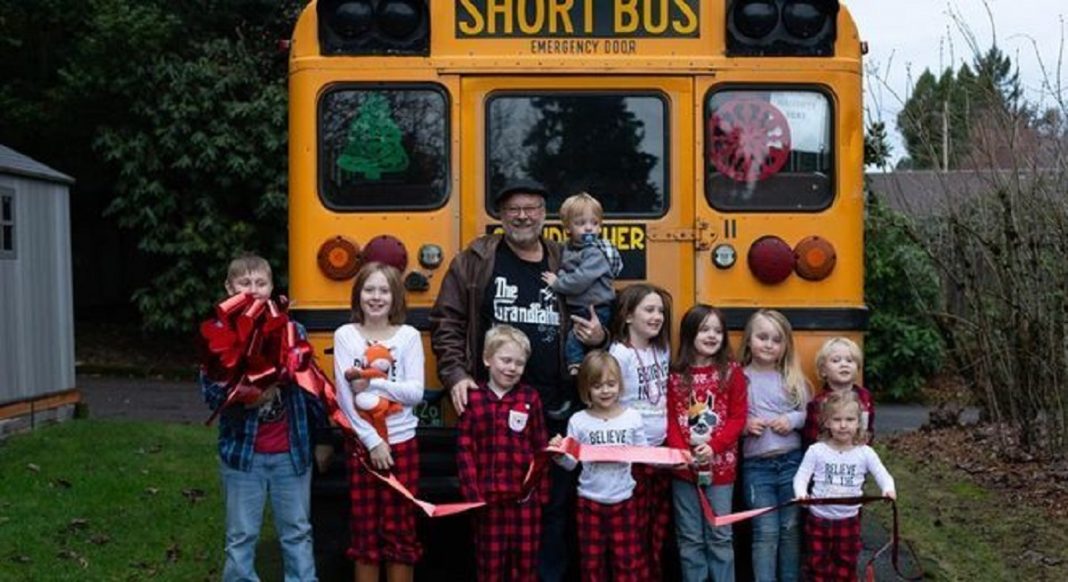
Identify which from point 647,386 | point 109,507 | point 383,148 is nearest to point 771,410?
point 647,386

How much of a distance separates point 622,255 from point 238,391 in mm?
1788

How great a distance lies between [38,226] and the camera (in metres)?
11.6

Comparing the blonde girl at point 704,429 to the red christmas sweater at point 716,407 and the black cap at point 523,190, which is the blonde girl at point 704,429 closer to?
the red christmas sweater at point 716,407

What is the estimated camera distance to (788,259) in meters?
5.50

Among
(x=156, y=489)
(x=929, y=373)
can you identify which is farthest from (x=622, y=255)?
(x=929, y=373)

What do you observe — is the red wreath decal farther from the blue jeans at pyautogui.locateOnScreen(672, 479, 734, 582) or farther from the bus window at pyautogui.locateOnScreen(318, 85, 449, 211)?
the blue jeans at pyautogui.locateOnScreen(672, 479, 734, 582)

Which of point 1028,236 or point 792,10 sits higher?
point 792,10

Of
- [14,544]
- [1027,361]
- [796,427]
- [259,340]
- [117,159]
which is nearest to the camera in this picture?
[259,340]

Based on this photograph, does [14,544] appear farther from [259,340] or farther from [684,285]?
[684,285]

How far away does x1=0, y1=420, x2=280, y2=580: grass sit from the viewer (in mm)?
6492

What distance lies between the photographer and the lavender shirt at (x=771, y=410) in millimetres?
5262

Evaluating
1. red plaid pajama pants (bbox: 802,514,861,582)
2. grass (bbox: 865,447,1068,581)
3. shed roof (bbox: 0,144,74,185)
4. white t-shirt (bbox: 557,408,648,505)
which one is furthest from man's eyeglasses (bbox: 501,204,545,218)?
shed roof (bbox: 0,144,74,185)

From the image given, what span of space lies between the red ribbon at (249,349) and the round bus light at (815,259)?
2199 millimetres

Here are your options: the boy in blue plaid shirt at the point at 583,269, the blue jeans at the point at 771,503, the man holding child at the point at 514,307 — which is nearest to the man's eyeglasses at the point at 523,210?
the man holding child at the point at 514,307
